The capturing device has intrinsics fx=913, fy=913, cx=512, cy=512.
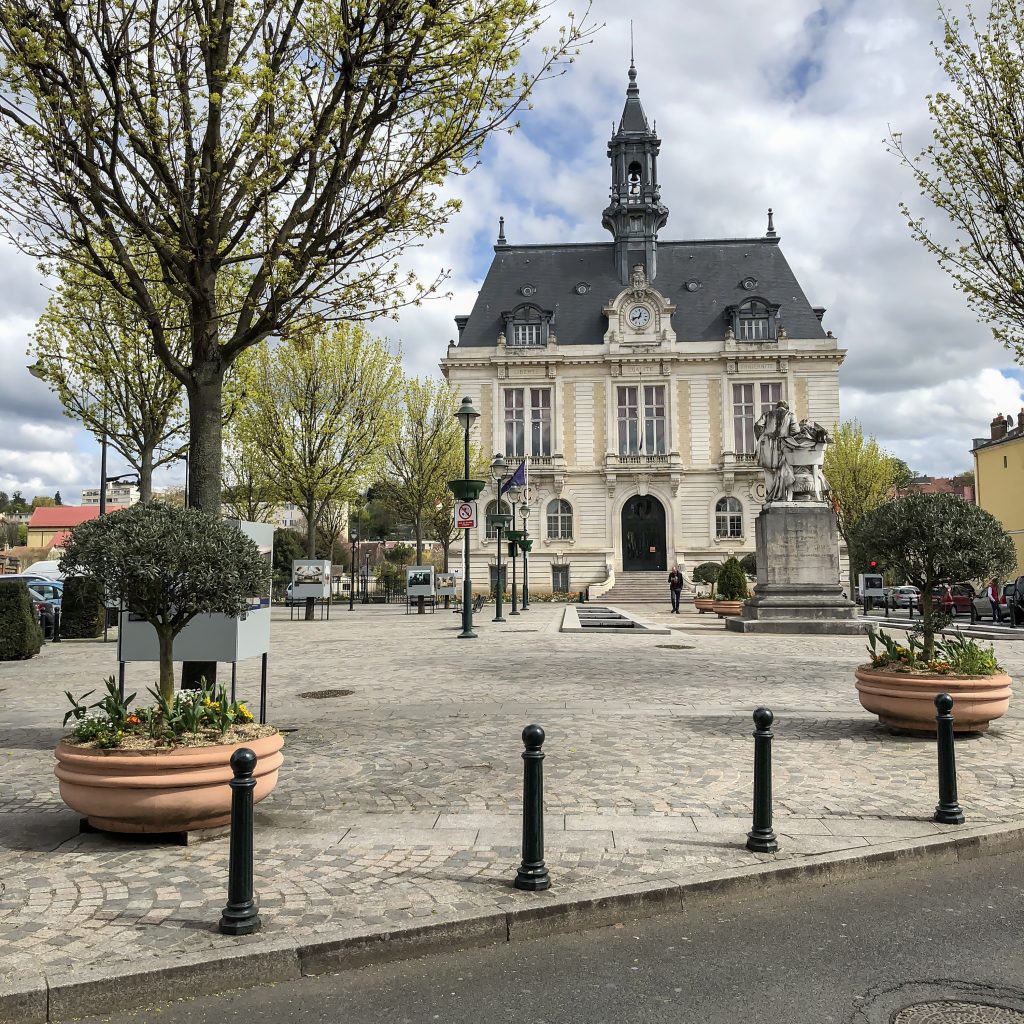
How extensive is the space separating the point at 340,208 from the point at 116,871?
21.3 ft

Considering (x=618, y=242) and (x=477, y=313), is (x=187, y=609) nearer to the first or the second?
(x=477, y=313)

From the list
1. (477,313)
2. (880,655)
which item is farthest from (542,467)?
(880,655)

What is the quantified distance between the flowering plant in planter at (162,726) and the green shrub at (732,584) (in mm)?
27935

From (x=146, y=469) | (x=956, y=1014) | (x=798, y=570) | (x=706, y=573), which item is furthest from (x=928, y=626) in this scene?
(x=706, y=573)

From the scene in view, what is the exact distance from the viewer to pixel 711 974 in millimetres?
4039

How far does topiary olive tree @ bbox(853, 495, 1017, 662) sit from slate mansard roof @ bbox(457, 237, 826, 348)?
43.7 metres

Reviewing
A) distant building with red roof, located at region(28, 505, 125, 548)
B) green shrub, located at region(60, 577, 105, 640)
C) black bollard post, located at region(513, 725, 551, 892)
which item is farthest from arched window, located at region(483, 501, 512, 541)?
distant building with red roof, located at region(28, 505, 125, 548)

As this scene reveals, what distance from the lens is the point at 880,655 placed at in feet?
31.2

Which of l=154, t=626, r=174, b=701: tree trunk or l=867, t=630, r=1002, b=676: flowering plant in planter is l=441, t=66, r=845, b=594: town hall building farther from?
l=154, t=626, r=174, b=701: tree trunk

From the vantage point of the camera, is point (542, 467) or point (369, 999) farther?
point (542, 467)

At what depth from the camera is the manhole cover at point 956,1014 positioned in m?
3.55

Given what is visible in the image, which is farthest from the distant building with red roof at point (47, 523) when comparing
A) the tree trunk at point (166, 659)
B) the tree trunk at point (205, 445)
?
the tree trunk at point (166, 659)

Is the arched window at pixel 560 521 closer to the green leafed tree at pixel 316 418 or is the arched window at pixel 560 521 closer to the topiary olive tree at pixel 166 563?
the green leafed tree at pixel 316 418

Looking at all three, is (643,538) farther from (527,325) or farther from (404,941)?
(404,941)
